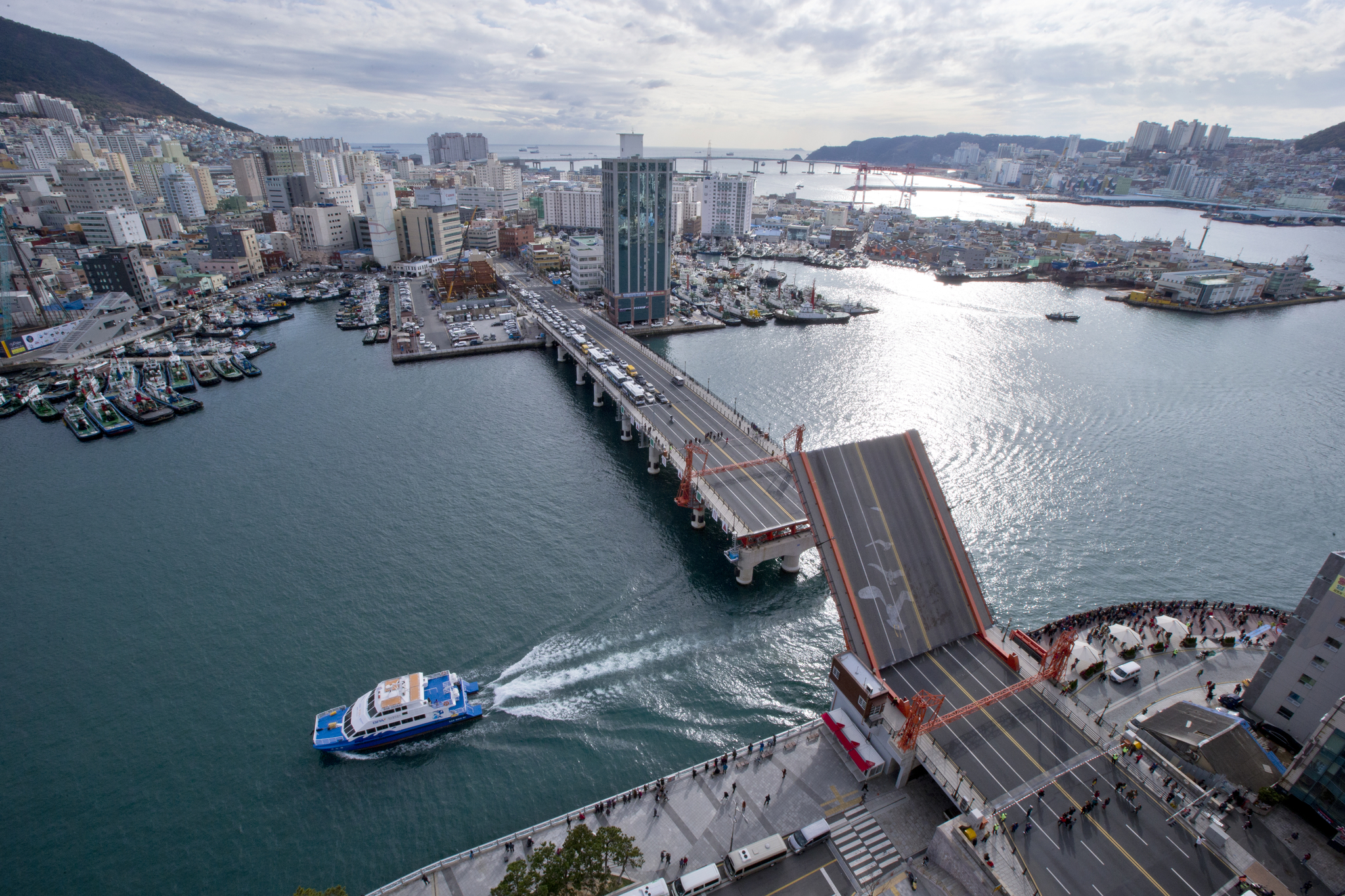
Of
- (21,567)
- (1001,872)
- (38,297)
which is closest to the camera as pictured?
(1001,872)

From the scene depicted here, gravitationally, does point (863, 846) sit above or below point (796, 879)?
above

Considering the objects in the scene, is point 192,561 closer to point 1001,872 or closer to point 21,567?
point 21,567

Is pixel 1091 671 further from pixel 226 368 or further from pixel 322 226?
pixel 322 226

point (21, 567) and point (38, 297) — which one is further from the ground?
point (38, 297)

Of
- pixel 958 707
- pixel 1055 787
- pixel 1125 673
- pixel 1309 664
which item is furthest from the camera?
pixel 1125 673

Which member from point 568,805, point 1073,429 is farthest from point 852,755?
point 1073,429

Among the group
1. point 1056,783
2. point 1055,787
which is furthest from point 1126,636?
point 1055,787

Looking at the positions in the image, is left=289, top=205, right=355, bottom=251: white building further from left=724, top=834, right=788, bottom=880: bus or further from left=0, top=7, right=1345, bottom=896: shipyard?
left=724, top=834, right=788, bottom=880: bus
